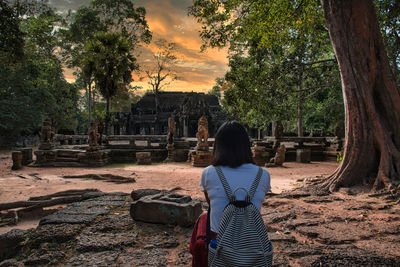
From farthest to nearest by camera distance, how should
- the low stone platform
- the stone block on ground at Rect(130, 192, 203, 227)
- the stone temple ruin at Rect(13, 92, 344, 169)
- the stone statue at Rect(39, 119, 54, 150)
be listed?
the stone statue at Rect(39, 119, 54, 150), the stone temple ruin at Rect(13, 92, 344, 169), the stone block on ground at Rect(130, 192, 203, 227), the low stone platform

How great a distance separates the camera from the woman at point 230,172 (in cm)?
172

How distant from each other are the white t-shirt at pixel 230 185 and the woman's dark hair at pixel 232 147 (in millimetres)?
48

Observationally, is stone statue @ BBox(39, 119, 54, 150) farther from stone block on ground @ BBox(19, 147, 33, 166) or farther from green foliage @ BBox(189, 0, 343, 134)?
green foliage @ BBox(189, 0, 343, 134)

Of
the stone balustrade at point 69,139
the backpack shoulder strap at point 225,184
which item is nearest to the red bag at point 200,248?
the backpack shoulder strap at point 225,184

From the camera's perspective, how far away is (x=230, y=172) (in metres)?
1.76

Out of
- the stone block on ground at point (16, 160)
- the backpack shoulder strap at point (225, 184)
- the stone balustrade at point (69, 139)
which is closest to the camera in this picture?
the backpack shoulder strap at point (225, 184)

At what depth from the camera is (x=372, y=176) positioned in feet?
19.5

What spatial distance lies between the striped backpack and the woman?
0.11 meters

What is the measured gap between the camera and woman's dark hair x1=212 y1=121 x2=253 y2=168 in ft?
5.96

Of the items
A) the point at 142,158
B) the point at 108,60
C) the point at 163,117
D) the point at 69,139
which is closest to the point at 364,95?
the point at 142,158

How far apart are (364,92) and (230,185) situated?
18.4 feet

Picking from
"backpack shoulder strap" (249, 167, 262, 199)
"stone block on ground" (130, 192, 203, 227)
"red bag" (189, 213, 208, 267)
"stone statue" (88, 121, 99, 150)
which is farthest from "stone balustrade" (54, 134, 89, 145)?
"backpack shoulder strap" (249, 167, 262, 199)

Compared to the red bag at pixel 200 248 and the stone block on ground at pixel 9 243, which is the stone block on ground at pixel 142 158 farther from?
the red bag at pixel 200 248

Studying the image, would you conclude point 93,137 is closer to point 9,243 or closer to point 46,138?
point 46,138
